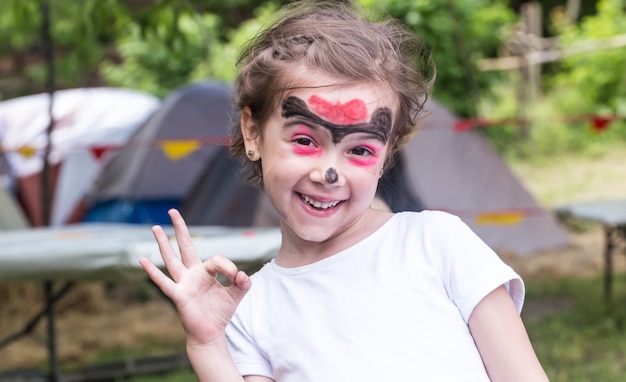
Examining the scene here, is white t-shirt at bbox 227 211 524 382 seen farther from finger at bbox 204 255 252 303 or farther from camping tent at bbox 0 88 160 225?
camping tent at bbox 0 88 160 225

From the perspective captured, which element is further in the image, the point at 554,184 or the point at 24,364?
the point at 554,184

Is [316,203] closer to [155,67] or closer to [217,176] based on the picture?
[217,176]

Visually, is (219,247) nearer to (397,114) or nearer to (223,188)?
(397,114)

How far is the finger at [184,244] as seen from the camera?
4.78 ft

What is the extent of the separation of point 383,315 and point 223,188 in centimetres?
421

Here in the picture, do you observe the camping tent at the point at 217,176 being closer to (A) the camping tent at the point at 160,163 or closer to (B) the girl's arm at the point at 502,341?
(A) the camping tent at the point at 160,163

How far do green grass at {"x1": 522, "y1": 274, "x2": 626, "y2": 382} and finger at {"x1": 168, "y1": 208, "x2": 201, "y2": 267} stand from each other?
2.83 meters

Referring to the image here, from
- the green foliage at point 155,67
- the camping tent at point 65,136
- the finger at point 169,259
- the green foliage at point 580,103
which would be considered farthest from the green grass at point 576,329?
the green foliage at point 155,67

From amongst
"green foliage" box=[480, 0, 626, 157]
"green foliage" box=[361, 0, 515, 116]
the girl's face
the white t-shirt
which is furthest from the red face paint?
"green foliage" box=[480, 0, 626, 157]

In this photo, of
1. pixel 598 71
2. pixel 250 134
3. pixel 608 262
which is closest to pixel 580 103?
pixel 598 71

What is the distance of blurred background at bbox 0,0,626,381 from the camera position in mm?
4598

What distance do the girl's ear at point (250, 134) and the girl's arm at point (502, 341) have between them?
17.2 inches

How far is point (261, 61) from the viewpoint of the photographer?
5.02ft

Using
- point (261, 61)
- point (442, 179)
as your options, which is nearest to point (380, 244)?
point (261, 61)
